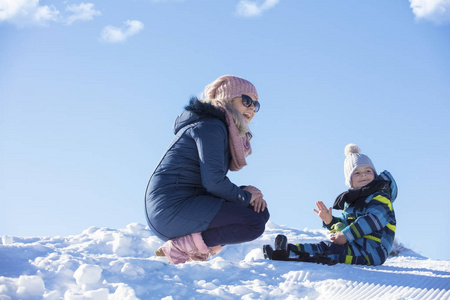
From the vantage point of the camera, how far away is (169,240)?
360cm

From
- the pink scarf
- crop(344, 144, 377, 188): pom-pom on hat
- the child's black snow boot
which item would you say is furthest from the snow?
crop(344, 144, 377, 188): pom-pom on hat

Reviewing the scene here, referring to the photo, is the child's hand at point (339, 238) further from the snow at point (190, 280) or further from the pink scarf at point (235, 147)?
the pink scarf at point (235, 147)

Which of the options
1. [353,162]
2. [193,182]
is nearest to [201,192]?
[193,182]

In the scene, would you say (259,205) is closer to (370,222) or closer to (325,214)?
(325,214)

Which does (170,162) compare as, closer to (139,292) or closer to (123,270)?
(123,270)

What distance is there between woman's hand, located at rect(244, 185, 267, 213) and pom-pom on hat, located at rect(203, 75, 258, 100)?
802 millimetres

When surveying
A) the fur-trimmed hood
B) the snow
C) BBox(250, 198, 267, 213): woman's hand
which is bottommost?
the snow

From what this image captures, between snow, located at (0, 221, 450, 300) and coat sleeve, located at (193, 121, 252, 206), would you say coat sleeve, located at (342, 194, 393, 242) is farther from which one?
coat sleeve, located at (193, 121, 252, 206)

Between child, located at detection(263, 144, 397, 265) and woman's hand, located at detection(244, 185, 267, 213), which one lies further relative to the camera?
woman's hand, located at detection(244, 185, 267, 213)

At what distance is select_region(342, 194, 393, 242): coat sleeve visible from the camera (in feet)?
12.4

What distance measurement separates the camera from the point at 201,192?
3.63 meters

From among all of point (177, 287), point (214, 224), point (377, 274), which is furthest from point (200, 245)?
point (377, 274)

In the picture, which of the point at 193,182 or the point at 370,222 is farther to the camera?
the point at 370,222

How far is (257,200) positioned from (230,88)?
3.23ft
